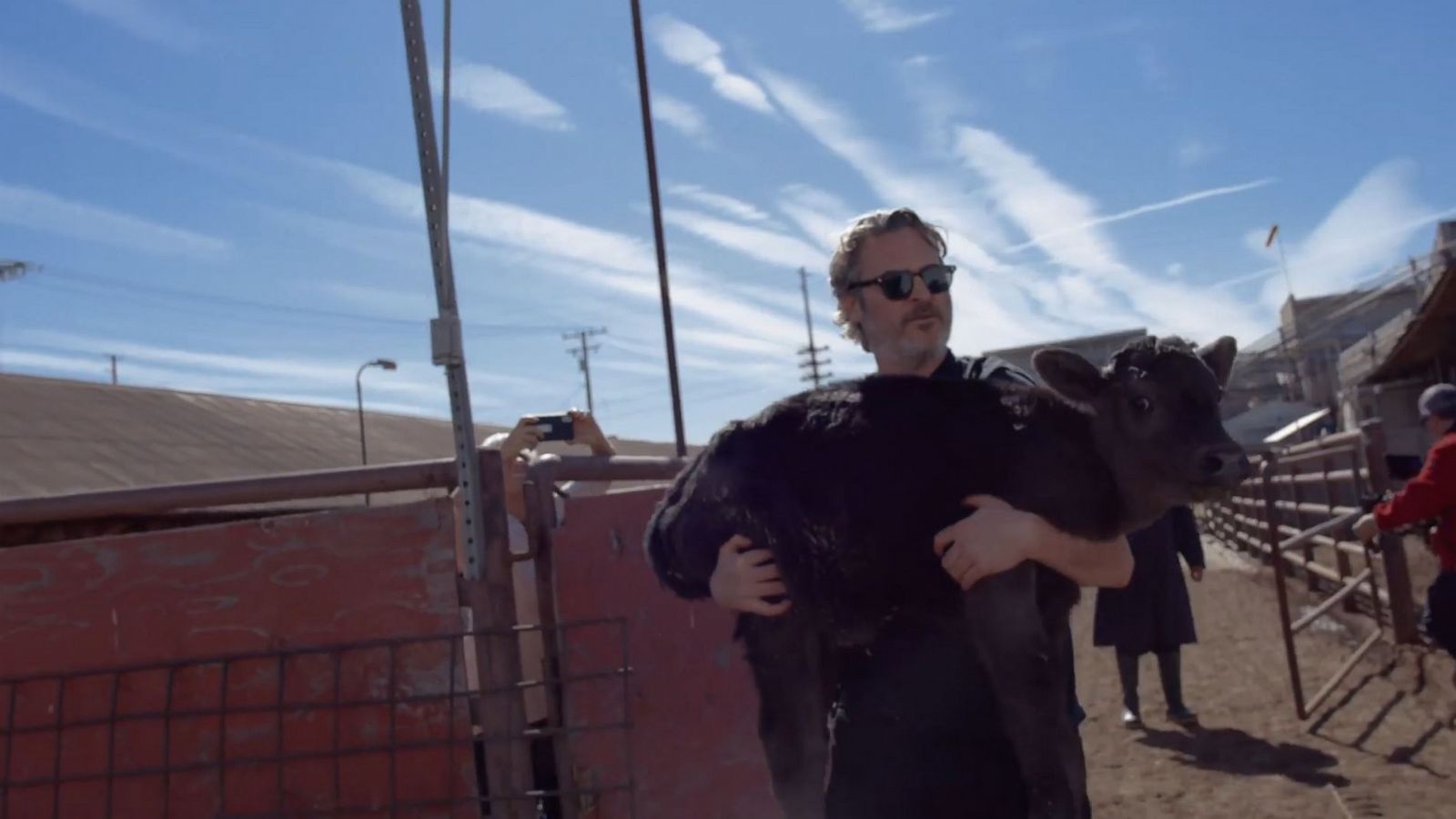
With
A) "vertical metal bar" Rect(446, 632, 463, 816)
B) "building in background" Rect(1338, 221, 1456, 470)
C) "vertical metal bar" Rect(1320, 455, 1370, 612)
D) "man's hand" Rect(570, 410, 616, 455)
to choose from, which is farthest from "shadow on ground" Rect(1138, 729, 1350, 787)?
"building in background" Rect(1338, 221, 1456, 470)

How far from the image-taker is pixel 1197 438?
98.0 inches

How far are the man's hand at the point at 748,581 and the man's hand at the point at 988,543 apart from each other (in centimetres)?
35

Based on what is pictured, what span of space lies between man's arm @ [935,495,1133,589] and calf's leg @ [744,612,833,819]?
0.34 metres

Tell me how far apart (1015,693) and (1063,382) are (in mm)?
712

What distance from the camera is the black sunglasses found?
2697mm

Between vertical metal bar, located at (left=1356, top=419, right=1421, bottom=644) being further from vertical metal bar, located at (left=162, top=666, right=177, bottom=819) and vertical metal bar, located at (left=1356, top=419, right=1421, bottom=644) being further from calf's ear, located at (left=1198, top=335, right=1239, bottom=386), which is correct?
vertical metal bar, located at (left=162, top=666, right=177, bottom=819)

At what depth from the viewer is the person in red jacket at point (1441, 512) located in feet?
19.2

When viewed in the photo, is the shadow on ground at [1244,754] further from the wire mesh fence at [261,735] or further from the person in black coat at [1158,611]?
the wire mesh fence at [261,735]

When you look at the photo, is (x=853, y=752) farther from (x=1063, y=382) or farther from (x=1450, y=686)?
(x=1450, y=686)

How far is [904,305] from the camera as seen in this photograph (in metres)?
2.72

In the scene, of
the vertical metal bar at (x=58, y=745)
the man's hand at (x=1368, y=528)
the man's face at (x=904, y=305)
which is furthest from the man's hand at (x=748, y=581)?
the man's hand at (x=1368, y=528)

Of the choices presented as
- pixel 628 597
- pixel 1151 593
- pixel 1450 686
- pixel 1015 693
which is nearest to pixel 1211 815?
pixel 1151 593

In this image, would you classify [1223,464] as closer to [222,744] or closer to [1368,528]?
[222,744]

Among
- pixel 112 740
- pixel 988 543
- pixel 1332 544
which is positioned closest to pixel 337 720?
pixel 112 740
